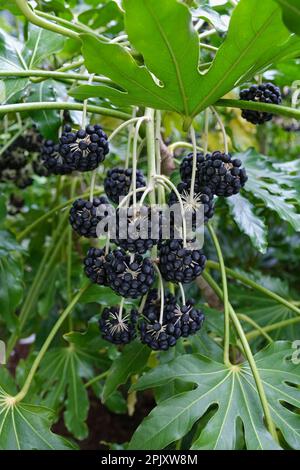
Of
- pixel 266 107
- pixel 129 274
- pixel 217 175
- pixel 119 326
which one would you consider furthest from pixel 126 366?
pixel 266 107

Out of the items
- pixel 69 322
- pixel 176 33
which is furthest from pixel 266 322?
pixel 176 33

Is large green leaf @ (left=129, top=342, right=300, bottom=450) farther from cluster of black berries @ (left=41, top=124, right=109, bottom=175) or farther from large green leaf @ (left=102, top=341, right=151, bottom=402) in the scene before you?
cluster of black berries @ (left=41, top=124, right=109, bottom=175)

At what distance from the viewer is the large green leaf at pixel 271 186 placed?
109 centimetres

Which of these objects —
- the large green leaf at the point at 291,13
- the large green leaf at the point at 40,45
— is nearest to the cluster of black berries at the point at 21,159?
the large green leaf at the point at 40,45

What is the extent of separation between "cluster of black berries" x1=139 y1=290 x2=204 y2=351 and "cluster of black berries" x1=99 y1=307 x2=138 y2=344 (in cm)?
2

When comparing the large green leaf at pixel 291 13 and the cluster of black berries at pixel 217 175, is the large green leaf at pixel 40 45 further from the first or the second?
the large green leaf at pixel 291 13

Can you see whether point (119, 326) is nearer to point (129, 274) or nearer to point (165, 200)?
point (129, 274)

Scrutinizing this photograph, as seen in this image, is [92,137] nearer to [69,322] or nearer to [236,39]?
[236,39]

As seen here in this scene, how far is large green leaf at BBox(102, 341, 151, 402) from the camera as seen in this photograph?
1.01 m

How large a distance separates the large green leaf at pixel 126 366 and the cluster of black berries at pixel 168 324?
19 cm

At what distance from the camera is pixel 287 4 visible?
57 cm

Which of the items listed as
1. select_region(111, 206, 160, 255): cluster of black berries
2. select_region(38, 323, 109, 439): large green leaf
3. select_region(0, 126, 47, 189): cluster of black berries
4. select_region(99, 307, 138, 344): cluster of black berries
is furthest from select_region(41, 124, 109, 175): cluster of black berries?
select_region(38, 323, 109, 439): large green leaf

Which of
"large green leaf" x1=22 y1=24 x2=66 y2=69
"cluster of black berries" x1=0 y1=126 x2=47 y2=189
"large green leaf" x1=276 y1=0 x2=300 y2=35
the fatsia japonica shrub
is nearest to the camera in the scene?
"large green leaf" x1=276 y1=0 x2=300 y2=35

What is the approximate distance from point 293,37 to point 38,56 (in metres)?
0.55
